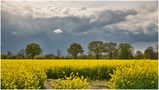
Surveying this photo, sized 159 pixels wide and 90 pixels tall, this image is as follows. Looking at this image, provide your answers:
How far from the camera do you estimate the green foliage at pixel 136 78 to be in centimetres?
1408

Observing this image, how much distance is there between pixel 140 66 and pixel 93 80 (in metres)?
5.04

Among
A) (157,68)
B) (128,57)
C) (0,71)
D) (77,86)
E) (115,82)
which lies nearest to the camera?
(77,86)

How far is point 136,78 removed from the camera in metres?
14.5

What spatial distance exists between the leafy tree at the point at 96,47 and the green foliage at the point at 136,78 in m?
26.3

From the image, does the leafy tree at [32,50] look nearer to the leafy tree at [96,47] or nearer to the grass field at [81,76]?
the leafy tree at [96,47]

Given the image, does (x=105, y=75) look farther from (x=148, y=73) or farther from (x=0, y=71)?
(x=0, y=71)

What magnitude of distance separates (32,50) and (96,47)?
31.2ft

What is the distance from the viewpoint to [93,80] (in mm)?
20484

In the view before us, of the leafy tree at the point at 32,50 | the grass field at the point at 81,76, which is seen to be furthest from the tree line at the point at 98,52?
the grass field at the point at 81,76

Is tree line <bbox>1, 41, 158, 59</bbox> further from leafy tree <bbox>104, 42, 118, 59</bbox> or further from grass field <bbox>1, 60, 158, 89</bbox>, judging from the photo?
grass field <bbox>1, 60, 158, 89</bbox>

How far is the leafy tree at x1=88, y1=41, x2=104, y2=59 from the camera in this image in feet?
137

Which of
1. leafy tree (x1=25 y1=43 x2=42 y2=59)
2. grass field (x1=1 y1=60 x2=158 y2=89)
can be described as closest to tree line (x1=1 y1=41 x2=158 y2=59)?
leafy tree (x1=25 y1=43 x2=42 y2=59)

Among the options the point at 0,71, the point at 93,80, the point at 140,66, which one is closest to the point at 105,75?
the point at 93,80

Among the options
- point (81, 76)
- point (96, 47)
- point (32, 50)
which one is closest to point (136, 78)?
point (81, 76)
